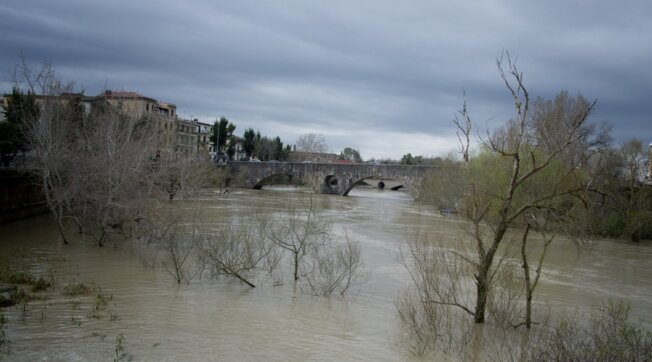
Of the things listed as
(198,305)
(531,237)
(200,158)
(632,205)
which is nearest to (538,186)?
(531,237)

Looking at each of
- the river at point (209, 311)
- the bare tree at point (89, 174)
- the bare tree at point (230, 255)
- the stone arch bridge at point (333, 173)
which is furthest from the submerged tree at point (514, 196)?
the stone arch bridge at point (333, 173)

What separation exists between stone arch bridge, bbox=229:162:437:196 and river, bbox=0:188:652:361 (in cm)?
3595

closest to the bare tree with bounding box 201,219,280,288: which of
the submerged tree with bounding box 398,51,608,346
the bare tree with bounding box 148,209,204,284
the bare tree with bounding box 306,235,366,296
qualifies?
the bare tree with bounding box 148,209,204,284

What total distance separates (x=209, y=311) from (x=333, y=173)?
167 ft

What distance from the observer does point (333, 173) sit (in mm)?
62469

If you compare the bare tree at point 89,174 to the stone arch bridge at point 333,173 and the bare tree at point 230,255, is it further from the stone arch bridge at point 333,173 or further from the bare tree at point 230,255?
the stone arch bridge at point 333,173

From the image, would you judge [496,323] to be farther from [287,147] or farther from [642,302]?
[287,147]

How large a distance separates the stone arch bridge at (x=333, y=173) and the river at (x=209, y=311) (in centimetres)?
3595

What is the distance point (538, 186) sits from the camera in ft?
84.8

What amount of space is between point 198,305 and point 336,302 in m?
3.13

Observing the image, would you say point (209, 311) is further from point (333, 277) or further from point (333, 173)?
point (333, 173)

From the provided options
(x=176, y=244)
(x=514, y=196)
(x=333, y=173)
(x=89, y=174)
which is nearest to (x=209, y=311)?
(x=176, y=244)

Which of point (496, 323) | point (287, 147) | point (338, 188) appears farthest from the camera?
point (287, 147)

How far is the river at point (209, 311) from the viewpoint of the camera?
30.7ft
